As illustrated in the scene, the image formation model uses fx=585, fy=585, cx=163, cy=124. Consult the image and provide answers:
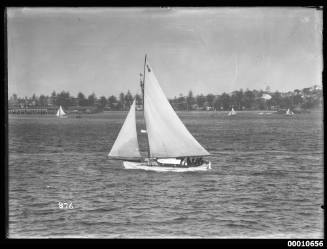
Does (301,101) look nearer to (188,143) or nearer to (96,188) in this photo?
(188,143)

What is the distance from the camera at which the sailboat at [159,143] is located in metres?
23.2

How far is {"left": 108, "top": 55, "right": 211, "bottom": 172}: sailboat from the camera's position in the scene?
2322 centimetres

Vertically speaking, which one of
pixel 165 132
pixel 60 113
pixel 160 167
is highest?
pixel 60 113

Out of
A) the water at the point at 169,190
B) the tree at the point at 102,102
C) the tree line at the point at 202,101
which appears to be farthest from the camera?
the tree at the point at 102,102

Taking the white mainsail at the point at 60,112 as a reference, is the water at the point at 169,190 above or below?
below

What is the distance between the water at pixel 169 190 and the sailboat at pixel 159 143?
0.37 m

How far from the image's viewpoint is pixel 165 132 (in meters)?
24.2

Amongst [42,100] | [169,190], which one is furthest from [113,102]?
[169,190]

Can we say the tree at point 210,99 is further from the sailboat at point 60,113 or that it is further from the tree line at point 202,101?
the sailboat at point 60,113

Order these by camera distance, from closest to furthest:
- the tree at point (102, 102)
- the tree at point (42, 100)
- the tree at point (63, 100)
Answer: the tree at point (42, 100), the tree at point (63, 100), the tree at point (102, 102)

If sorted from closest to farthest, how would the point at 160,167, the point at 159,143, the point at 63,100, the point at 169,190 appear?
the point at 169,190
the point at 63,100
the point at 160,167
the point at 159,143

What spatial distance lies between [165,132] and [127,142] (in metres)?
1.63

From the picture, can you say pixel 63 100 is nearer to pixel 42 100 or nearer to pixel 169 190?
pixel 42 100

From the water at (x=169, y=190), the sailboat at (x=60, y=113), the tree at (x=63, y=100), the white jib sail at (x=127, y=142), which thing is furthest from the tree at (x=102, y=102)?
the sailboat at (x=60, y=113)
